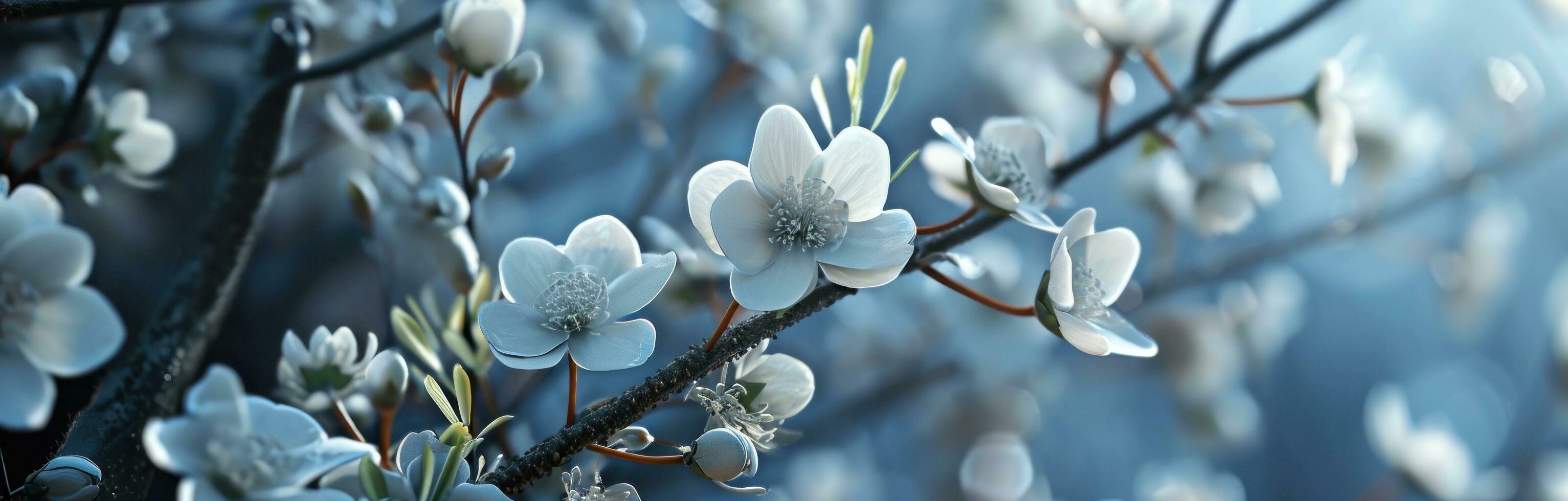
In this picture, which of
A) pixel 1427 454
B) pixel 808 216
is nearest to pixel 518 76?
pixel 808 216

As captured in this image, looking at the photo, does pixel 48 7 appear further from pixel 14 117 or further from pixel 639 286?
pixel 639 286

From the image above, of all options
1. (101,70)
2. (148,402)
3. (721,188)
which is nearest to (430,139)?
(101,70)

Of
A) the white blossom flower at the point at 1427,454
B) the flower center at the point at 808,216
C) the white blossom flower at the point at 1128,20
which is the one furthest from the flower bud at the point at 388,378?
the white blossom flower at the point at 1427,454

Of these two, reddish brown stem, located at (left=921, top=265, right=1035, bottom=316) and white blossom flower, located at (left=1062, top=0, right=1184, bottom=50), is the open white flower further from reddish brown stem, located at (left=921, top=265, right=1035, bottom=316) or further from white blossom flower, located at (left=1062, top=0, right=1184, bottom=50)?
white blossom flower, located at (left=1062, top=0, right=1184, bottom=50)

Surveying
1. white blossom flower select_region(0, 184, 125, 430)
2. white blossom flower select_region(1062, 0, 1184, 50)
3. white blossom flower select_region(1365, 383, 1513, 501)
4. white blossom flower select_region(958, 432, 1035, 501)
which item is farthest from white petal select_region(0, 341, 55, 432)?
white blossom flower select_region(1365, 383, 1513, 501)

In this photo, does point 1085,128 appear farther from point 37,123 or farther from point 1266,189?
point 37,123

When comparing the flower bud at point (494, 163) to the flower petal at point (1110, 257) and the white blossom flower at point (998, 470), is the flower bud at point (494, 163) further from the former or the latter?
the white blossom flower at point (998, 470)
